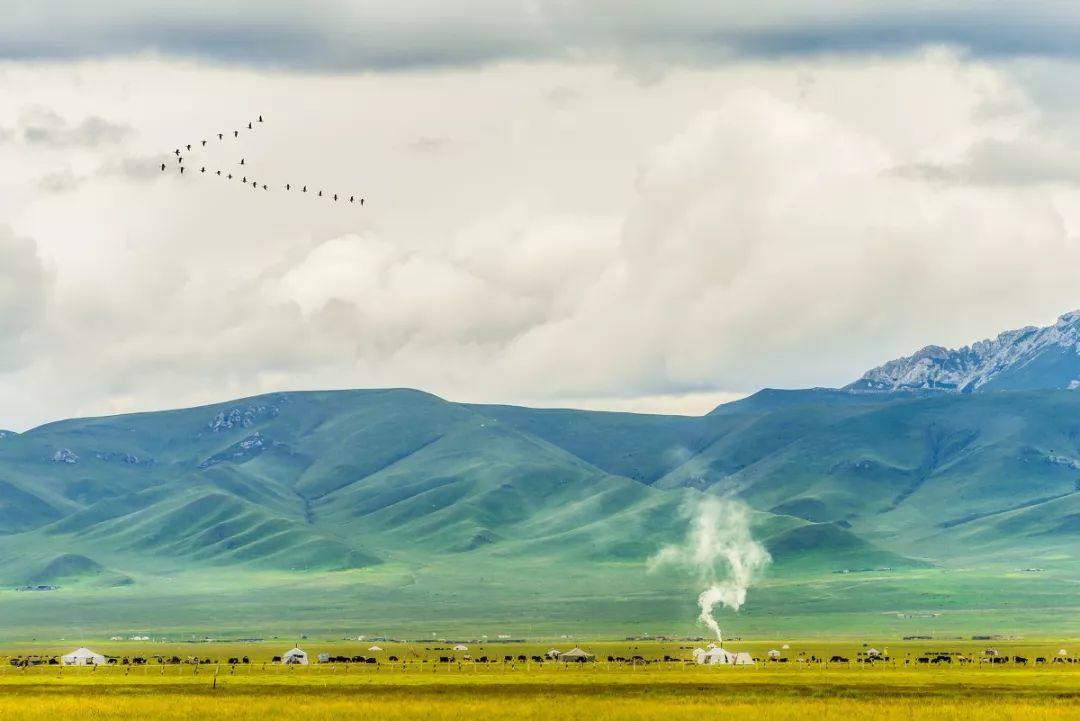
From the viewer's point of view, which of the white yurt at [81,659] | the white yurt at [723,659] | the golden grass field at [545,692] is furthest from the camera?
the white yurt at [81,659]

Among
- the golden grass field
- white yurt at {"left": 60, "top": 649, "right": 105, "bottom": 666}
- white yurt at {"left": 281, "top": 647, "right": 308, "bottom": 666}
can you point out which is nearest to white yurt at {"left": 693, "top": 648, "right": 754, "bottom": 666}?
the golden grass field

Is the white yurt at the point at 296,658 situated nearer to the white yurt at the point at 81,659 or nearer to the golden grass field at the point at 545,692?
the golden grass field at the point at 545,692

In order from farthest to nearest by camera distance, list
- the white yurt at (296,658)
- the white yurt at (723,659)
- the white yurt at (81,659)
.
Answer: the white yurt at (296,658) → the white yurt at (81,659) → the white yurt at (723,659)

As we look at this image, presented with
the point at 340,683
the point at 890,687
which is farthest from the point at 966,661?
the point at 340,683

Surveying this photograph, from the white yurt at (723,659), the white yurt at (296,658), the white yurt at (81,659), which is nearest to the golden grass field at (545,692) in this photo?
the white yurt at (81,659)

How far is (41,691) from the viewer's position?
139 metres

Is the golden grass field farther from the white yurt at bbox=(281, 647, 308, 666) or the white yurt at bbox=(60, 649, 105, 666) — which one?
the white yurt at bbox=(281, 647, 308, 666)

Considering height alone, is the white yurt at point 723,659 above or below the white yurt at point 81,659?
below

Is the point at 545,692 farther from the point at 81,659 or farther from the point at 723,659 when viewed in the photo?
the point at 81,659

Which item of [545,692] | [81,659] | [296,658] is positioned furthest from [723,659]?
[81,659]

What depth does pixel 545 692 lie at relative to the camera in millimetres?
135750

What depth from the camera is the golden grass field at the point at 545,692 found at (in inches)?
4395

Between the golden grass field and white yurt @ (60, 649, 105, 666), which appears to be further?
white yurt @ (60, 649, 105, 666)

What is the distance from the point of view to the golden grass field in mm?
111625
